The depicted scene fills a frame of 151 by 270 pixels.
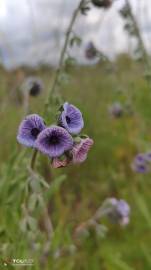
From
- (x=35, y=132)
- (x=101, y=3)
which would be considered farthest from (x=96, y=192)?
(x=35, y=132)

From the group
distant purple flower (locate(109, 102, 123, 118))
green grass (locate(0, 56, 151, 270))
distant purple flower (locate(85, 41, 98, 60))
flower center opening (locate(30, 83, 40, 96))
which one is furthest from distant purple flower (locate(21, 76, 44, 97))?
distant purple flower (locate(109, 102, 123, 118))

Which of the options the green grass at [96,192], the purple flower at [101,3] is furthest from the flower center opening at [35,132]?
the purple flower at [101,3]

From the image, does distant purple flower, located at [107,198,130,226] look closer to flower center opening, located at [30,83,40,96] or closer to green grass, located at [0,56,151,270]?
green grass, located at [0,56,151,270]

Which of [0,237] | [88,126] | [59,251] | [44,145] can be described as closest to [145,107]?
[88,126]

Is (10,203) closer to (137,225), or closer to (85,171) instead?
(137,225)

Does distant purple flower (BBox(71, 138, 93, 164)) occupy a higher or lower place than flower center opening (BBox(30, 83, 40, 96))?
higher

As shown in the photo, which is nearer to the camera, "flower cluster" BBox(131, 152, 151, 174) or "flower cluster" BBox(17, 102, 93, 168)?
"flower cluster" BBox(17, 102, 93, 168)

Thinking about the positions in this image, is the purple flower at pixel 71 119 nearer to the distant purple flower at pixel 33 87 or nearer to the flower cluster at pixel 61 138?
the flower cluster at pixel 61 138
